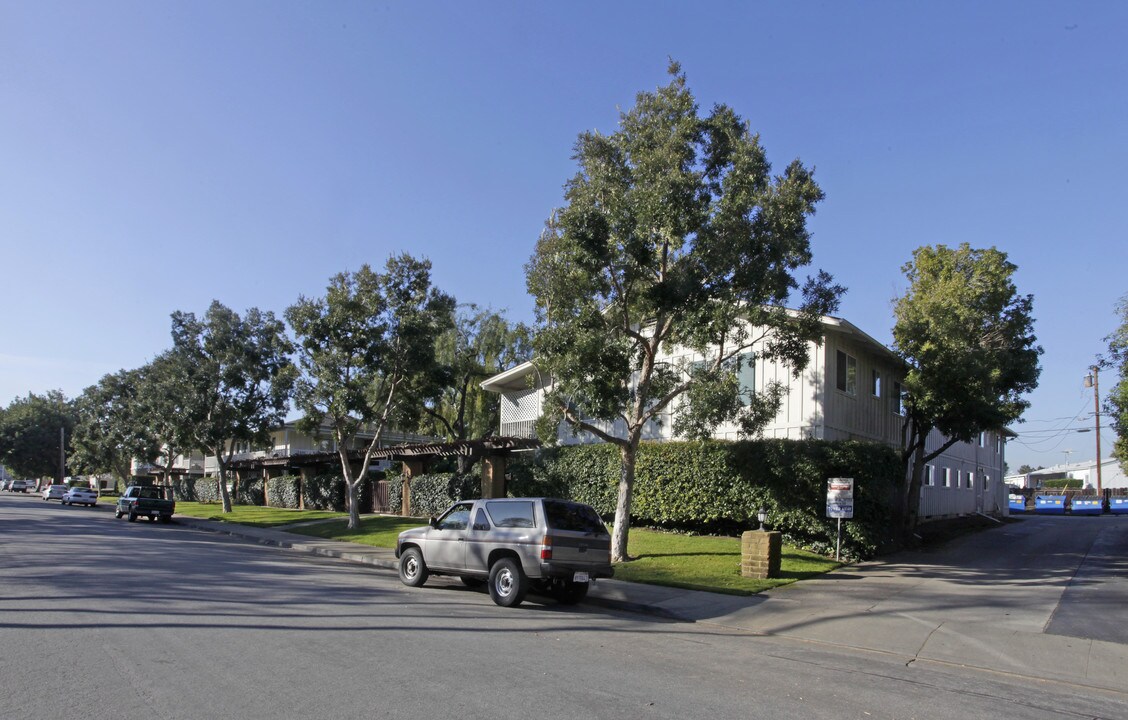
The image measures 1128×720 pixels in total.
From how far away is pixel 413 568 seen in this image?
14016 millimetres

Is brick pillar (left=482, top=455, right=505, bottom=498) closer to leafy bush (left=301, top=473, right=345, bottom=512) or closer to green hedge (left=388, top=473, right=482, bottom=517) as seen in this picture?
green hedge (left=388, top=473, right=482, bottom=517)

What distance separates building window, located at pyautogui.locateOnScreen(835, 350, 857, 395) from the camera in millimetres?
21933

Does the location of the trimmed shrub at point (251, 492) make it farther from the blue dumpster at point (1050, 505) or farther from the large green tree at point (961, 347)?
the blue dumpster at point (1050, 505)

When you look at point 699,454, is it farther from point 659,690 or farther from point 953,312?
point 659,690

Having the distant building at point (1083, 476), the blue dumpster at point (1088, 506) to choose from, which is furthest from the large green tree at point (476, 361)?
the distant building at point (1083, 476)

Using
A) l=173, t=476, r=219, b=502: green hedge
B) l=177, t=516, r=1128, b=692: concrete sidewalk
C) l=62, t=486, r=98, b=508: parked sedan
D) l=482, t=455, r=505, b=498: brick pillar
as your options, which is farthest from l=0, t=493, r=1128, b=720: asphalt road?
l=173, t=476, r=219, b=502: green hedge

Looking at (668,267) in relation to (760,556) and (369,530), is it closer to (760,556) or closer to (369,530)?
(760,556)

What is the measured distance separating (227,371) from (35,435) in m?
69.0

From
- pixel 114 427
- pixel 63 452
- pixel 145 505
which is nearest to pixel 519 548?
pixel 145 505

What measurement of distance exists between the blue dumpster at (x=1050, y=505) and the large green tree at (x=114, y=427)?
56.5 metres

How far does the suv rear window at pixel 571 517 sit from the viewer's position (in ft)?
39.6

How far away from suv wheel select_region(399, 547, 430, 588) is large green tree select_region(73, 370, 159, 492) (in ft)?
123

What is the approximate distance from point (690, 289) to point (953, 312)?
32.4 feet

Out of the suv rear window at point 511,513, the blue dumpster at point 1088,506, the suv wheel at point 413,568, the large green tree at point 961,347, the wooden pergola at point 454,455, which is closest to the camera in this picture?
the suv rear window at point 511,513
